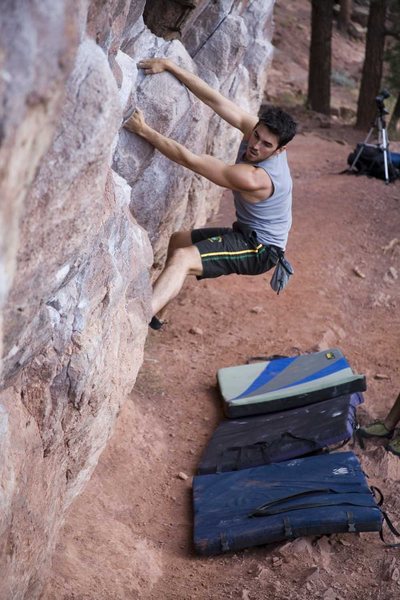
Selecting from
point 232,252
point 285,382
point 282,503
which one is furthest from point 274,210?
point 282,503

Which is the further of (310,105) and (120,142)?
(310,105)

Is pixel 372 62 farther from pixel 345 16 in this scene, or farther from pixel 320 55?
pixel 345 16

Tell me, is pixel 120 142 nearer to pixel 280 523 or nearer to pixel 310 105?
pixel 280 523

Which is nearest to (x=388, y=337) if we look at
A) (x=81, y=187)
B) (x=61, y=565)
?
(x=61, y=565)

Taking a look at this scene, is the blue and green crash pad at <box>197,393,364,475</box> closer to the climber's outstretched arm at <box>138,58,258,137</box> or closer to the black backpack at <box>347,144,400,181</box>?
the climber's outstretched arm at <box>138,58,258,137</box>

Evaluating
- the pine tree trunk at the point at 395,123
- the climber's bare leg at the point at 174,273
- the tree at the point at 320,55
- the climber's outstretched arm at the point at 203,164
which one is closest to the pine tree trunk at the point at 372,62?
the pine tree trunk at the point at 395,123

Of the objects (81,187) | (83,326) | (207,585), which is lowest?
(207,585)

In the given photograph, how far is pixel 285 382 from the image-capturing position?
6.80 meters

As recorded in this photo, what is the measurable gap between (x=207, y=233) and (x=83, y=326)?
7.45 ft

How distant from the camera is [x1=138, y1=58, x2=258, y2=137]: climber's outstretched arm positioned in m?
5.54

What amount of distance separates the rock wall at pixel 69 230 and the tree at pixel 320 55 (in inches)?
335

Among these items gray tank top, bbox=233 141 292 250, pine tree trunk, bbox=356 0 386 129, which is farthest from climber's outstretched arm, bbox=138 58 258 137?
pine tree trunk, bbox=356 0 386 129

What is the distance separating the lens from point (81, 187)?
9.84 feet

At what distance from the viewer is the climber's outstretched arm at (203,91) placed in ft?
18.2
